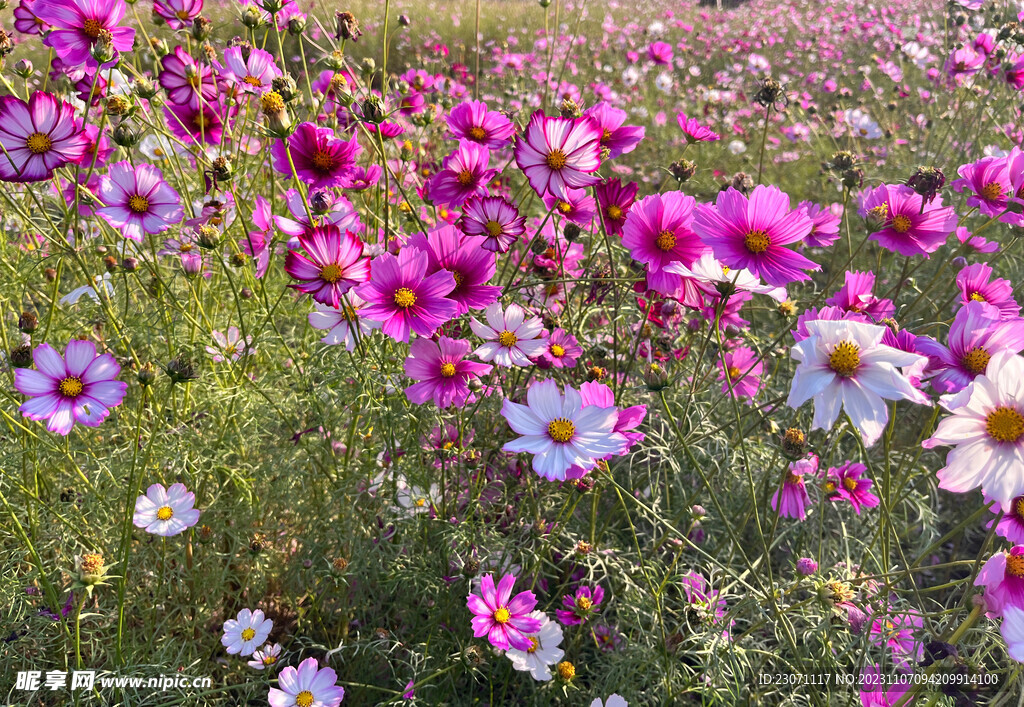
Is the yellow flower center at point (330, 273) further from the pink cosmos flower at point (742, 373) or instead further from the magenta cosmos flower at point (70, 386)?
the pink cosmos flower at point (742, 373)

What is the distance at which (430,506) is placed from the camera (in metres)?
1.05

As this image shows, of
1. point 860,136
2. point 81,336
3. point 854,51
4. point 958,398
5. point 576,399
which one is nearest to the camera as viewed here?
point 958,398

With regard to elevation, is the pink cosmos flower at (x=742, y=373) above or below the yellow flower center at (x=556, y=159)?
below

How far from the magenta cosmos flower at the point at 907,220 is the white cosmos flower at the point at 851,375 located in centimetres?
47

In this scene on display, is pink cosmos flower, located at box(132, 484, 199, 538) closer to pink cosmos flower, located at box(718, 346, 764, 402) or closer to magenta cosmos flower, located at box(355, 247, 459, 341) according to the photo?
magenta cosmos flower, located at box(355, 247, 459, 341)

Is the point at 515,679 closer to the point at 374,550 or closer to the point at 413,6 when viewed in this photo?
the point at 374,550

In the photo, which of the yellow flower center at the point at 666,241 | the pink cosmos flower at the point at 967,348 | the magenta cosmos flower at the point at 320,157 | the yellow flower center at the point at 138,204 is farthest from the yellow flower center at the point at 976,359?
the yellow flower center at the point at 138,204

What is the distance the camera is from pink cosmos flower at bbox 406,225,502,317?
2.75ft

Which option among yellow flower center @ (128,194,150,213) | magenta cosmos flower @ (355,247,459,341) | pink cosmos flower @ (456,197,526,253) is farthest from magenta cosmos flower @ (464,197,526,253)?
yellow flower center @ (128,194,150,213)

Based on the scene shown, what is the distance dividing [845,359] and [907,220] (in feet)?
1.75

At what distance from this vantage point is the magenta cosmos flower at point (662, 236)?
0.79 meters

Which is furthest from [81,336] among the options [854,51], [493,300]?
[854,51]

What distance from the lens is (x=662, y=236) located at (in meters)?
0.81

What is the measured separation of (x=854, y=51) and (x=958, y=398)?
5.74 metres
